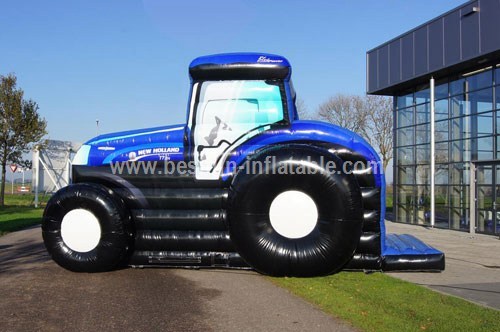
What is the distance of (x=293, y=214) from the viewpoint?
492 cm

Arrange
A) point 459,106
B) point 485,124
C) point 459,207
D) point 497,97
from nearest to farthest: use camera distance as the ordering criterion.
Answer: point 497,97, point 485,124, point 459,207, point 459,106

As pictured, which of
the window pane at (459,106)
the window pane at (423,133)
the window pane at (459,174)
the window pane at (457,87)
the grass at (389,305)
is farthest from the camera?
the window pane at (423,133)

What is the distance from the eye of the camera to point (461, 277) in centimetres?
826

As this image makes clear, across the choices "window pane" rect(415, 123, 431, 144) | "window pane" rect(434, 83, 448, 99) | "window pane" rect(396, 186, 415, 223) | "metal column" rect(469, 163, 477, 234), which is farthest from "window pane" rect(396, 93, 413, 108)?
"metal column" rect(469, 163, 477, 234)

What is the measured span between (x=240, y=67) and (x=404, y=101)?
55.2ft

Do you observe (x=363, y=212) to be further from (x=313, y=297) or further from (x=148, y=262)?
(x=148, y=262)

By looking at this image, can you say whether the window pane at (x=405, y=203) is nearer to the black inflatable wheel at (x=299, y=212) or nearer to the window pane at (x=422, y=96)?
the window pane at (x=422, y=96)

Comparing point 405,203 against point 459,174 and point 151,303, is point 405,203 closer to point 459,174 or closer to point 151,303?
point 459,174

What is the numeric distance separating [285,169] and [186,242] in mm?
1499

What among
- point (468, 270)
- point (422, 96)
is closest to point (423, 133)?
point (422, 96)

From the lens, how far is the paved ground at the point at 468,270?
6902mm

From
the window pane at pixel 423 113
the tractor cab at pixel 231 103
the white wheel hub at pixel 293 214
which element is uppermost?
the window pane at pixel 423 113

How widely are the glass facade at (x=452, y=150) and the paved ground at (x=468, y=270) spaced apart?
1.72 meters

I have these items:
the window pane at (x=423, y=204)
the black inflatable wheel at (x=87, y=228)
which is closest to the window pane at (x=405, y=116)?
the window pane at (x=423, y=204)
